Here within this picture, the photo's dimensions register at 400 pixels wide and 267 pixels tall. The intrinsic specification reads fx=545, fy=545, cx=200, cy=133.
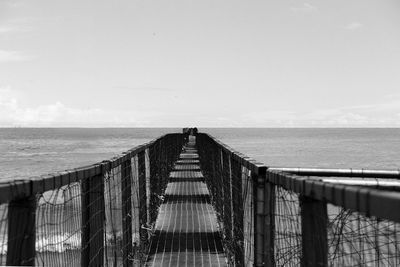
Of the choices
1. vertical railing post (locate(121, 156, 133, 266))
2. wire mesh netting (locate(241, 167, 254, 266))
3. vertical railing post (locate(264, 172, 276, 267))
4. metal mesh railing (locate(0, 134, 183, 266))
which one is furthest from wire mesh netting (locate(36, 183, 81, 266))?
wire mesh netting (locate(241, 167, 254, 266))

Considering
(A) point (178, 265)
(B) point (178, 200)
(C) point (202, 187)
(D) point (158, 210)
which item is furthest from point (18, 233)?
(C) point (202, 187)

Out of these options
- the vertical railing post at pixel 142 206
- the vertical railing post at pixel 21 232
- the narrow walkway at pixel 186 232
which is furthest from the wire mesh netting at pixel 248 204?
the vertical railing post at pixel 21 232

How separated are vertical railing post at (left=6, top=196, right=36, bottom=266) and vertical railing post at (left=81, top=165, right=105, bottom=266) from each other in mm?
1083

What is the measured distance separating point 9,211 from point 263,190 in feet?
5.61

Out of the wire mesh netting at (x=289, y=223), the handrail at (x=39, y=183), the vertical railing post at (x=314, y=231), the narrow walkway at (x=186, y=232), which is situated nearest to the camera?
the handrail at (x=39, y=183)

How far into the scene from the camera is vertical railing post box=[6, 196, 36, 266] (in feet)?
8.25

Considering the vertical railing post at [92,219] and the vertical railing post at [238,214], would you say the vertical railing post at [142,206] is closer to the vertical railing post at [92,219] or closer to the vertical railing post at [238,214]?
the vertical railing post at [238,214]

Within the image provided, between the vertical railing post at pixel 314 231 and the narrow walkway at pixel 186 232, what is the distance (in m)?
4.40

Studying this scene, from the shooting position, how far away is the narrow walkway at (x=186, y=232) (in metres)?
7.11

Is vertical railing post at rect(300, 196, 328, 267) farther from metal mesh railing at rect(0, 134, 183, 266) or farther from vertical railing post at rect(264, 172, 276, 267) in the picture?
metal mesh railing at rect(0, 134, 183, 266)

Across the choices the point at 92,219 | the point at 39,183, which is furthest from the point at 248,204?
the point at 39,183

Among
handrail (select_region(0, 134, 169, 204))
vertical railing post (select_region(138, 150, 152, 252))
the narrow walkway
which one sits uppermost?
handrail (select_region(0, 134, 169, 204))

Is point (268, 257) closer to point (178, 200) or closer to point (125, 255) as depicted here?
point (125, 255)

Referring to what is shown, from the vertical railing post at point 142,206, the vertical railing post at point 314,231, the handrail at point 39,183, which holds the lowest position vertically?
the vertical railing post at point 142,206
